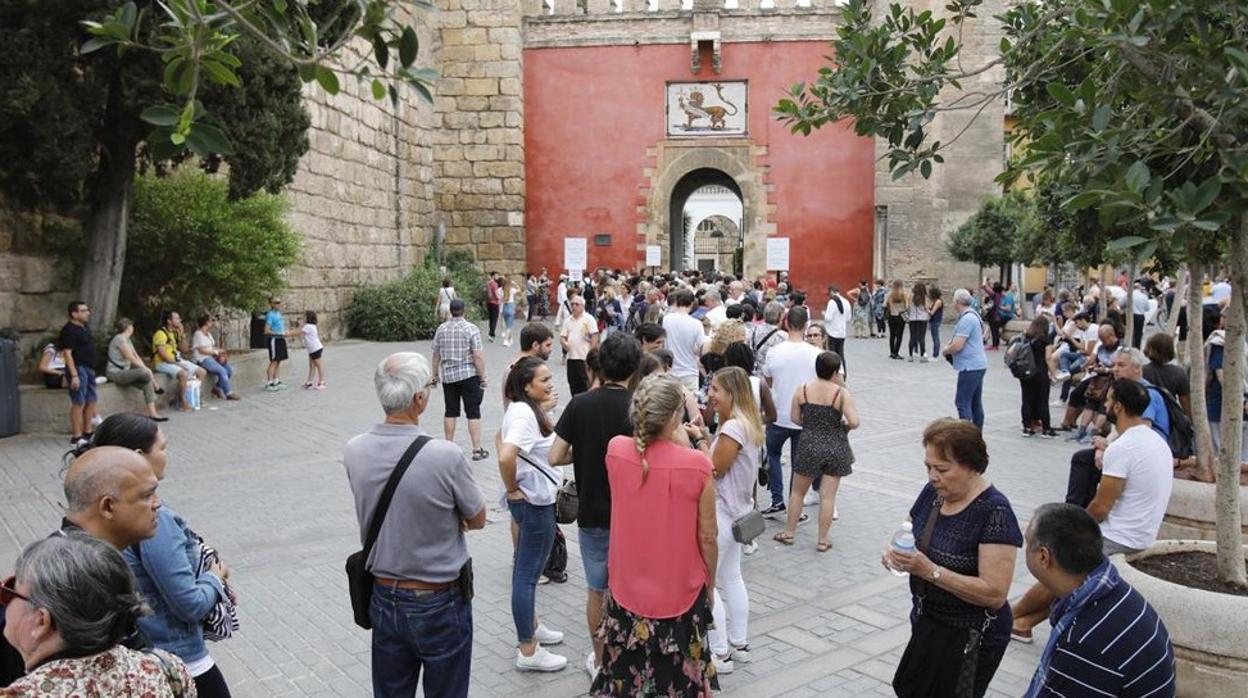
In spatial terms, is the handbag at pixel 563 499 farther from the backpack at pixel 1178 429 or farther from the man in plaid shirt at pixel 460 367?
the man in plaid shirt at pixel 460 367

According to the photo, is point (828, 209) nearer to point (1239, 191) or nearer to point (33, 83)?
point (33, 83)

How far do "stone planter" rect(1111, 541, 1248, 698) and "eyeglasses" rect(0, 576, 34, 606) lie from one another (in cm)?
387

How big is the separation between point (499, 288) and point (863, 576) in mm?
14345

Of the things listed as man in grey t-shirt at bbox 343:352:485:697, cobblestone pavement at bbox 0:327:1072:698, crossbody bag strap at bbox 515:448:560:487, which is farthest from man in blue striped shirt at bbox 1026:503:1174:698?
crossbody bag strap at bbox 515:448:560:487

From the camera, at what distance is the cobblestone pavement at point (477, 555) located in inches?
168

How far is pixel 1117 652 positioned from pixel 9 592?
2.67 meters

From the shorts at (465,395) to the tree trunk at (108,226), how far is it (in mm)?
4914

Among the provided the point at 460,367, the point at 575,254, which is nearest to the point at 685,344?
the point at 460,367

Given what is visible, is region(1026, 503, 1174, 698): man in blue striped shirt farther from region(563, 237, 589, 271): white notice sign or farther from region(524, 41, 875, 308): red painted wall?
region(563, 237, 589, 271): white notice sign

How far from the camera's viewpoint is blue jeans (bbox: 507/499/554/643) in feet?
13.9

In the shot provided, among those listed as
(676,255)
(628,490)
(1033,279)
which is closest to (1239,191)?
(628,490)

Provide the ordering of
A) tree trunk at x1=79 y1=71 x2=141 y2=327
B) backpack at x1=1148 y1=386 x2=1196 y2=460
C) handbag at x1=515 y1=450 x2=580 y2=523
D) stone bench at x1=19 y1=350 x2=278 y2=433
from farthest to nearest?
tree trunk at x1=79 y1=71 x2=141 y2=327 < stone bench at x1=19 y1=350 x2=278 y2=433 < backpack at x1=1148 y1=386 x2=1196 y2=460 < handbag at x1=515 y1=450 x2=580 y2=523

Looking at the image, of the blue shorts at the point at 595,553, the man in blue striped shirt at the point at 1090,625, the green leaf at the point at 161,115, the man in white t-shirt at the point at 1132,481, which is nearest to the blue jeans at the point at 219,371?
the blue shorts at the point at 595,553

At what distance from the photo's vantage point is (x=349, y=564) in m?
3.12
